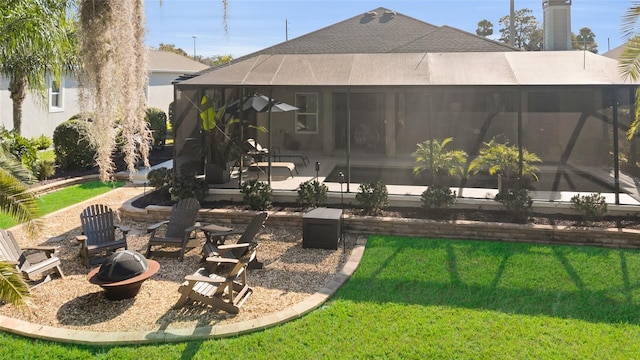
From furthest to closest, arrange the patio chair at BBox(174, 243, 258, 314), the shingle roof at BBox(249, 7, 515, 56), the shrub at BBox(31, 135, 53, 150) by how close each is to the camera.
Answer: the shrub at BBox(31, 135, 53, 150), the shingle roof at BBox(249, 7, 515, 56), the patio chair at BBox(174, 243, 258, 314)

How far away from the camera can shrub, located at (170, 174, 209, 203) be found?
10414mm

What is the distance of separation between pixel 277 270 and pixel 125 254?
2.32 meters

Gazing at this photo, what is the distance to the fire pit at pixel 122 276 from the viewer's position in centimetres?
586

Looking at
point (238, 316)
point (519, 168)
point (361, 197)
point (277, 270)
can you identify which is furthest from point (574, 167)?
point (238, 316)

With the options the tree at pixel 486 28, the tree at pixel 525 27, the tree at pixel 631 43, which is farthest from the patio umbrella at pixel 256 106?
the tree at pixel 486 28

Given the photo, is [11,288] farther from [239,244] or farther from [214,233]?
[214,233]

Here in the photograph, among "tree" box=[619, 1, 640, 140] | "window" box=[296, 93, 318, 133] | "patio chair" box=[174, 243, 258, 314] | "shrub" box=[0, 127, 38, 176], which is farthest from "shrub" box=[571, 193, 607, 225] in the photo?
"shrub" box=[0, 127, 38, 176]

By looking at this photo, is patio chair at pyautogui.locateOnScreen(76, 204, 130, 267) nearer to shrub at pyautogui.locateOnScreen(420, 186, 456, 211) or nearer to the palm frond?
the palm frond

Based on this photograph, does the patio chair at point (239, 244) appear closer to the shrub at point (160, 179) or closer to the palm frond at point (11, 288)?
the palm frond at point (11, 288)

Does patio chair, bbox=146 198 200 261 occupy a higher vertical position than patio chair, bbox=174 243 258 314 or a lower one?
higher

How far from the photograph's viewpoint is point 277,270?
725 cm

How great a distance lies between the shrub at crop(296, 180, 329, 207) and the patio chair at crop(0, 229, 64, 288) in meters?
4.94

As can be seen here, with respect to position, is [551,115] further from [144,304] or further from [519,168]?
[144,304]

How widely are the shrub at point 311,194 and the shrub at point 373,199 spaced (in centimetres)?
87
